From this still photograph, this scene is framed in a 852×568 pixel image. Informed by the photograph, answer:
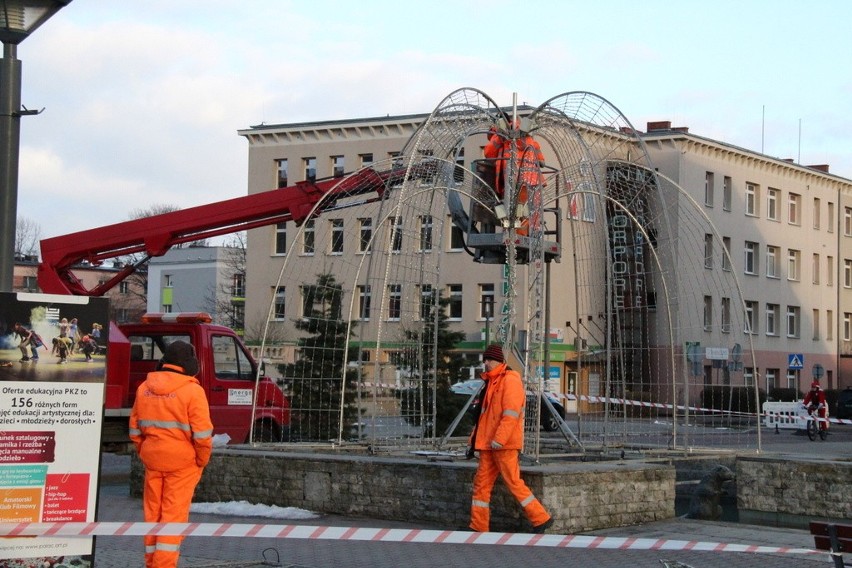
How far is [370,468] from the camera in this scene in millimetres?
13438

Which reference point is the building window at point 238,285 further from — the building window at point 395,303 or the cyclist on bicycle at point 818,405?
the building window at point 395,303

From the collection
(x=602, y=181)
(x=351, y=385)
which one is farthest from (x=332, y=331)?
(x=602, y=181)

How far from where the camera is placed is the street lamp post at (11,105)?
26.1 ft

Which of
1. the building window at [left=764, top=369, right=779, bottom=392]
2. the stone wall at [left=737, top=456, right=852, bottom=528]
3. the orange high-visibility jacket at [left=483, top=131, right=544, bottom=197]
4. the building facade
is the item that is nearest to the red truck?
the orange high-visibility jacket at [left=483, top=131, right=544, bottom=197]

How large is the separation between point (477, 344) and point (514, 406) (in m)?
42.9

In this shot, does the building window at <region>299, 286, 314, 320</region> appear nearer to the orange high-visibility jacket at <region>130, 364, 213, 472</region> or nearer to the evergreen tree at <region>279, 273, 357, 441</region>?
the evergreen tree at <region>279, 273, 357, 441</region>

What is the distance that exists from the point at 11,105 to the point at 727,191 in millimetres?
52237

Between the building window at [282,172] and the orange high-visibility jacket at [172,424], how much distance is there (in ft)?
167

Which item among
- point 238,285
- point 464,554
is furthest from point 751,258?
point 464,554

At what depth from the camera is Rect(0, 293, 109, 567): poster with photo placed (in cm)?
818

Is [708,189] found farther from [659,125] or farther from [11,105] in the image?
[11,105]

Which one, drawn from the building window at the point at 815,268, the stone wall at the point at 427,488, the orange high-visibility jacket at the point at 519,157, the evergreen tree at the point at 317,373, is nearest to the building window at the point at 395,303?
the evergreen tree at the point at 317,373

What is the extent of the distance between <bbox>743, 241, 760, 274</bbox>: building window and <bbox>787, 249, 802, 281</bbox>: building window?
12.7 feet

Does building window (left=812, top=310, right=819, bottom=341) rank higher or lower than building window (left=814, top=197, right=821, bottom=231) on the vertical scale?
lower
